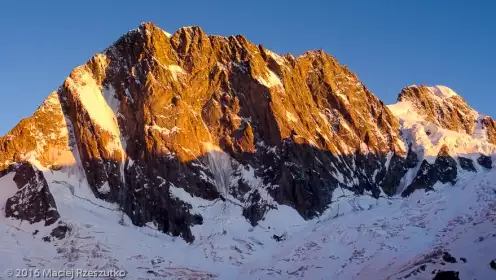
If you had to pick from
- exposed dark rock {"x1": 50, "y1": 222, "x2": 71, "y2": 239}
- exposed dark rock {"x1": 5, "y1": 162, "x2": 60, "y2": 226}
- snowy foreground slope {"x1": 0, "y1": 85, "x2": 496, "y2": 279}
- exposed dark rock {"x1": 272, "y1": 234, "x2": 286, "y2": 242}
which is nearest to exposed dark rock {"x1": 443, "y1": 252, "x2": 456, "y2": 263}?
snowy foreground slope {"x1": 0, "y1": 85, "x2": 496, "y2": 279}

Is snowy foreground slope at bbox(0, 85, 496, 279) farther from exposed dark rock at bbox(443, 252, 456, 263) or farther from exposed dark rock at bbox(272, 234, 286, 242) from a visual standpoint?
exposed dark rock at bbox(443, 252, 456, 263)

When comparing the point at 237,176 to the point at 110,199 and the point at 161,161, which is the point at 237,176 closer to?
the point at 161,161

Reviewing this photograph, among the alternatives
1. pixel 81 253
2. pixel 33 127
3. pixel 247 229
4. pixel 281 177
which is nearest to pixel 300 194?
pixel 281 177

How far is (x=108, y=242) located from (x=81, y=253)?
8346 millimetres

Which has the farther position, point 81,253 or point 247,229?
point 247,229

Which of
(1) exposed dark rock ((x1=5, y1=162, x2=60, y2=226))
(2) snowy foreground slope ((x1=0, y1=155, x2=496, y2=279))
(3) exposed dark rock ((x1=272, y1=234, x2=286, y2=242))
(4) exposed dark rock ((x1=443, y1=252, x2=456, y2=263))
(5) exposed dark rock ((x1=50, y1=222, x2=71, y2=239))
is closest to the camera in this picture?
(4) exposed dark rock ((x1=443, y1=252, x2=456, y2=263))

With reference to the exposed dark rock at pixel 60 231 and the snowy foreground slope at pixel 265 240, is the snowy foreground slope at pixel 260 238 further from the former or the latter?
the exposed dark rock at pixel 60 231

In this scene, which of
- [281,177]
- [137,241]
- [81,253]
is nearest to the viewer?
[81,253]

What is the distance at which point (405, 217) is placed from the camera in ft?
592

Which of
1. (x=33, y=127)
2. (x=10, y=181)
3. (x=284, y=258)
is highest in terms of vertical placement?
(x=33, y=127)

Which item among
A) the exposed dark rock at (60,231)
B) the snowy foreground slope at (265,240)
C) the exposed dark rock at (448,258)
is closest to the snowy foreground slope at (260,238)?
the snowy foreground slope at (265,240)

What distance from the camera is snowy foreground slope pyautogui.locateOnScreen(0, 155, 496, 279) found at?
154 m

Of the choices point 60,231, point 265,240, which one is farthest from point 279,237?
point 60,231

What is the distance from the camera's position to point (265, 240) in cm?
17650
